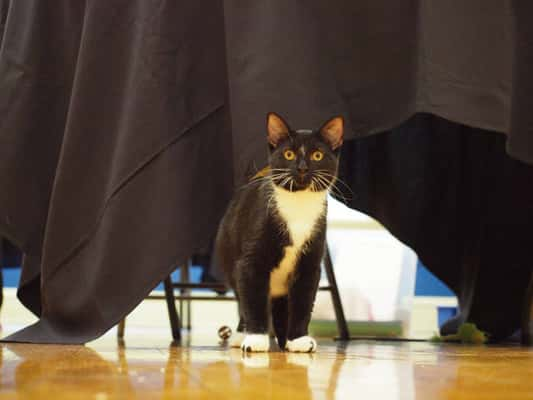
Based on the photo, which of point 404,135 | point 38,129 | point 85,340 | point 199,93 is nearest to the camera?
point 85,340

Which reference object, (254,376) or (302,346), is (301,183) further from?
(254,376)

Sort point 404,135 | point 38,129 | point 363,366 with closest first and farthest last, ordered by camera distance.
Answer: point 363,366 → point 38,129 → point 404,135

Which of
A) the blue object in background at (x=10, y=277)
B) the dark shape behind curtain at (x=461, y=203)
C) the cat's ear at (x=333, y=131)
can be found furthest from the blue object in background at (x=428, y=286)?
the blue object in background at (x=10, y=277)

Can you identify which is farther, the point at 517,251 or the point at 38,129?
the point at 517,251

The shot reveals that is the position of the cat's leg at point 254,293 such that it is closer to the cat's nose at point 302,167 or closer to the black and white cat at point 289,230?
the black and white cat at point 289,230

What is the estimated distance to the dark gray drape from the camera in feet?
5.23

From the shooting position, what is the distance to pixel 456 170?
2.30m

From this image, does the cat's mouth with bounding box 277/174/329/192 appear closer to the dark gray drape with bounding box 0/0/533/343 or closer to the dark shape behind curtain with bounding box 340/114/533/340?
the dark gray drape with bounding box 0/0/533/343

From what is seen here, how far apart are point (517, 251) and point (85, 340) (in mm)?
1435

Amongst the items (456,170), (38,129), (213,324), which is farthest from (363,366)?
(213,324)

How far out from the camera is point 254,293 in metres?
1.64

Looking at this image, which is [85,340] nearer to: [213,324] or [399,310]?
[399,310]

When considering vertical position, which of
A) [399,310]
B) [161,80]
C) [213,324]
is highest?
[161,80]

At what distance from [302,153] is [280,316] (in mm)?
479
